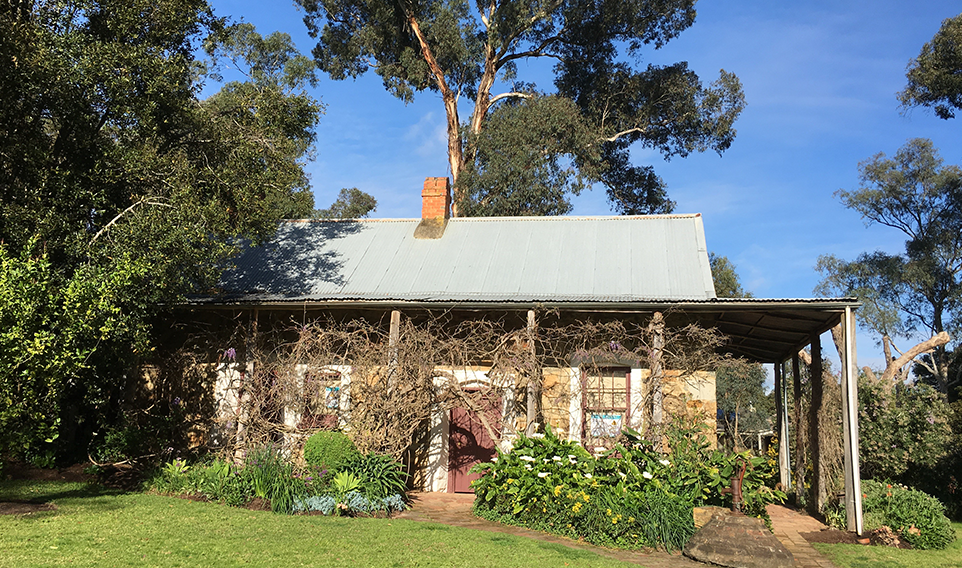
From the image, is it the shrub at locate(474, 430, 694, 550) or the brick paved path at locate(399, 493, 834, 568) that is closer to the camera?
the brick paved path at locate(399, 493, 834, 568)

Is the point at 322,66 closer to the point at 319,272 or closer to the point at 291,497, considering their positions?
the point at 319,272

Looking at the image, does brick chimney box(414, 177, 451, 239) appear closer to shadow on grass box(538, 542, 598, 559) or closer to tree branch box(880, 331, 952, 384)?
shadow on grass box(538, 542, 598, 559)

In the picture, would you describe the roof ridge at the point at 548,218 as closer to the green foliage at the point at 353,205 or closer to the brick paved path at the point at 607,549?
the brick paved path at the point at 607,549

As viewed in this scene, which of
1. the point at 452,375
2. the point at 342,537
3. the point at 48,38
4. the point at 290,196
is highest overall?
the point at 48,38

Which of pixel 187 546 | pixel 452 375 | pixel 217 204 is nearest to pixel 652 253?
pixel 452 375

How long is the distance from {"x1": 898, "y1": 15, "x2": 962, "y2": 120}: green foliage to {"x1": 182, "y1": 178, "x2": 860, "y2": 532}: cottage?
12.5 m

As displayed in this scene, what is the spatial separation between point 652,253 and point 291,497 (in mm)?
7605

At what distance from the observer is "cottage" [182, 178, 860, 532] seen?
35.8ft

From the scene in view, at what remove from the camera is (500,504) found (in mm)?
9539

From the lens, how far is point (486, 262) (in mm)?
13523

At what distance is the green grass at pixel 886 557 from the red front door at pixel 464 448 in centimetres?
528

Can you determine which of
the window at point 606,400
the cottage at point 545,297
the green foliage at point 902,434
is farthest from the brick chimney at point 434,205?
the green foliage at point 902,434

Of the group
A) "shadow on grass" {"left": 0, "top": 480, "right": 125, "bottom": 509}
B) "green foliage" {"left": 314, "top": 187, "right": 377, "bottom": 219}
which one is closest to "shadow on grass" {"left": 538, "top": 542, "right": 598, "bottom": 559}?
"shadow on grass" {"left": 0, "top": 480, "right": 125, "bottom": 509}

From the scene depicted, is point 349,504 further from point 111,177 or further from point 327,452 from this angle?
point 111,177
